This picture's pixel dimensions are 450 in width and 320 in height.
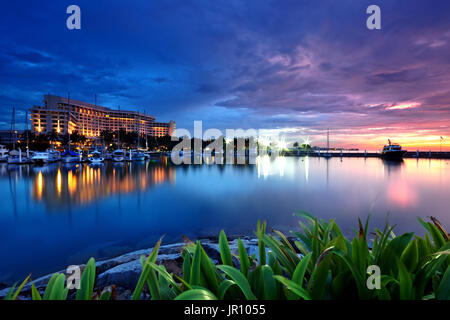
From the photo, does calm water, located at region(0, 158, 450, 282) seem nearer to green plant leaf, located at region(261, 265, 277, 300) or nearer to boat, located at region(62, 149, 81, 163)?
green plant leaf, located at region(261, 265, 277, 300)

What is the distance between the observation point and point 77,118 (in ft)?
487

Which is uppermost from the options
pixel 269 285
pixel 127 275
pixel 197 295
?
pixel 197 295

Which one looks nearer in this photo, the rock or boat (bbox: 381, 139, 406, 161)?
the rock

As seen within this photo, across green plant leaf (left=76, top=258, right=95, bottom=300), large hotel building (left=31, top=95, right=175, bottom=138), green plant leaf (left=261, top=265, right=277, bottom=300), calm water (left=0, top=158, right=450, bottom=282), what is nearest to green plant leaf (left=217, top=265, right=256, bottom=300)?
green plant leaf (left=261, top=265, right=277, bottom=300)

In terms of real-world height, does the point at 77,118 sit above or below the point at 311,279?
above

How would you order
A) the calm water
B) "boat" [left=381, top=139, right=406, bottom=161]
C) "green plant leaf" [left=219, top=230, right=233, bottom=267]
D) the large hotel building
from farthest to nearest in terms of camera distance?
the large hotel building
"boat" [left=381, top=139, right=406, bottom=161]
the calm water
"green plant leaf" [left=219, top=230, right=233, bottom=267]

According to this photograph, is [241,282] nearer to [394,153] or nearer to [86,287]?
[86,287]

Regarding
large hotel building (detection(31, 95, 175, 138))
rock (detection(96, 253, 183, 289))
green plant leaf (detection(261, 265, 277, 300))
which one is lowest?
rock (detection(96, 253, 183, 289))

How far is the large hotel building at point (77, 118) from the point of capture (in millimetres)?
125812

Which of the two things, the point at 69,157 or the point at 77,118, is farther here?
the point at 77,118

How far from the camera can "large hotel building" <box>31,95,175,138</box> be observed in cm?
12581

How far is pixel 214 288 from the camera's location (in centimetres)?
179

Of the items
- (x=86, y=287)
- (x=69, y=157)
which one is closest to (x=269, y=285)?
(x=86, y=287)
